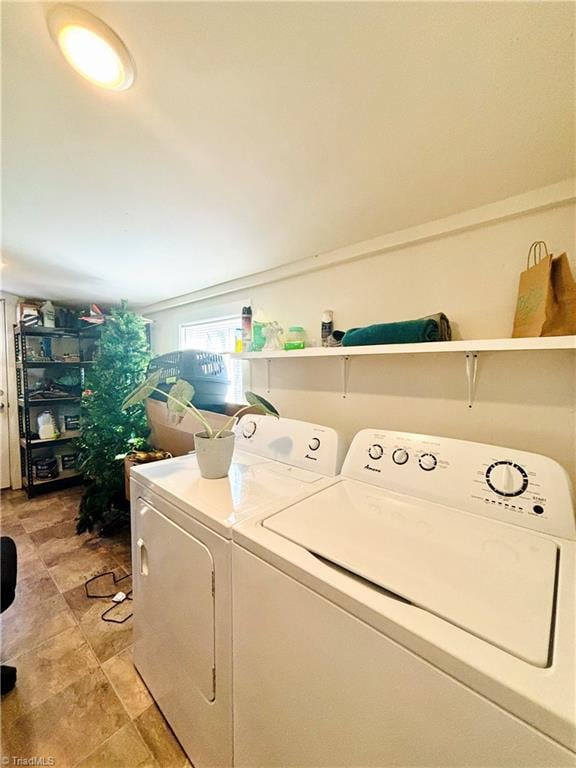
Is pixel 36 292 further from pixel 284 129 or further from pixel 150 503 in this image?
pixel 284 129

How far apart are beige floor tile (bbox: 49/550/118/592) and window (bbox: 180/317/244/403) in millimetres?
1472

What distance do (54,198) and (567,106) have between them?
1783 millimetres

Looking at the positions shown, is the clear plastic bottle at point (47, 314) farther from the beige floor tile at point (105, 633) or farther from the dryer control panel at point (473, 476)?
the dryer control panel at point (473, 476)

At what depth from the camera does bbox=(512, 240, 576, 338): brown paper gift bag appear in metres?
0.98

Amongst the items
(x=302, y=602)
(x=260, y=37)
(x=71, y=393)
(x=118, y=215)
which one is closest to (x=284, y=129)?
(x=260, y=37)

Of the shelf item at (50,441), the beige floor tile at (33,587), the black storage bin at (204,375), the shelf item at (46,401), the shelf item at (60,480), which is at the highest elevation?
the black storage bin at (204,375)

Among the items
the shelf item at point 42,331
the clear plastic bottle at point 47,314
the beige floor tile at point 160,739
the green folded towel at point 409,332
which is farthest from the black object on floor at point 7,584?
the clear plastic bottle at point 47,314

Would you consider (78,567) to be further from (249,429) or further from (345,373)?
(345,373)

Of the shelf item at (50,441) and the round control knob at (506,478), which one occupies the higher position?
the round control knob at (506,478)

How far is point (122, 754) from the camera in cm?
113

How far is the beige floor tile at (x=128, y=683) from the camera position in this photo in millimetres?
1304

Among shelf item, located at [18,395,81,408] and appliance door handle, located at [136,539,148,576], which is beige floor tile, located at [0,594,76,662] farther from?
shelf item, located at [18,395,81,408]

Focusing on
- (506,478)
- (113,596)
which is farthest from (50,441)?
(506,478)

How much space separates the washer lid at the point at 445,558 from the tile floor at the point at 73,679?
1.16 m
